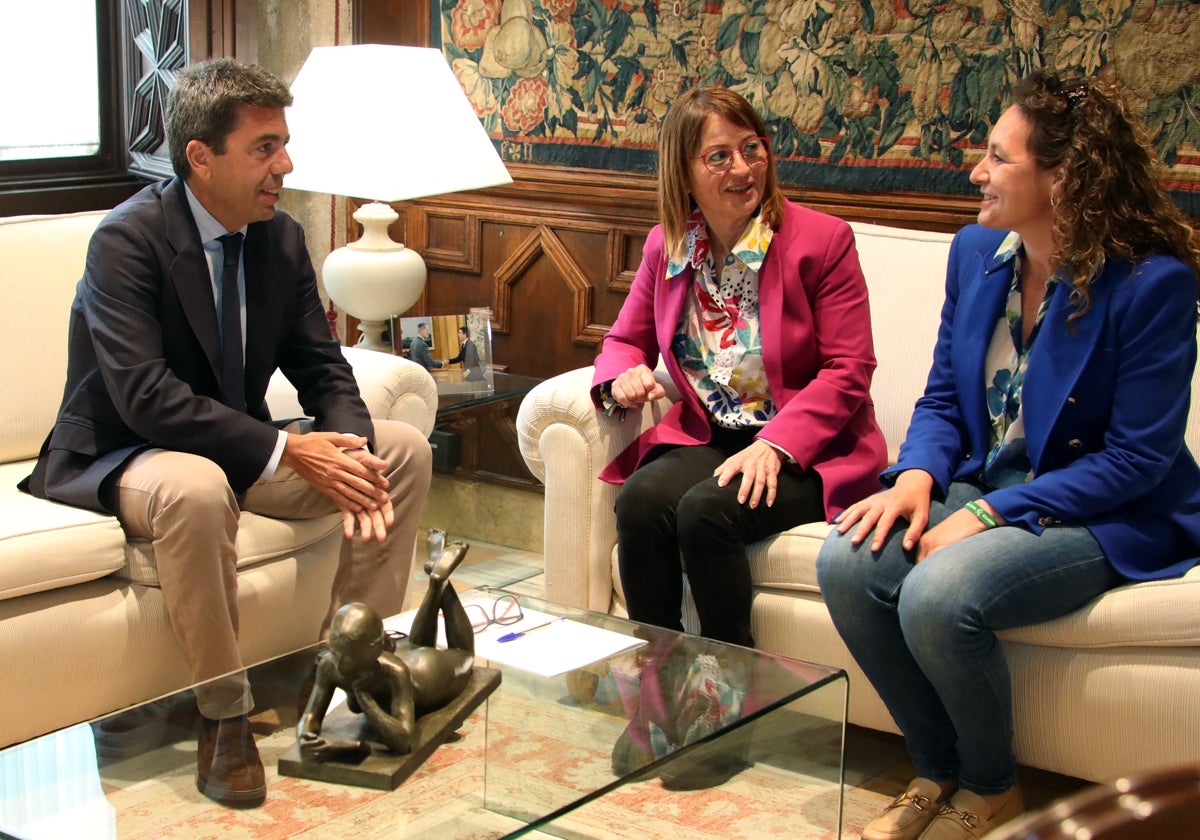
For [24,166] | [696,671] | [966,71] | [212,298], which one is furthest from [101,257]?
[966,71]

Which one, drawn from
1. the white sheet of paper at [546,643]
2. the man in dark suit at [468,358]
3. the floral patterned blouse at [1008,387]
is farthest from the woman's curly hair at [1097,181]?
the man in dark suit at [468,358]

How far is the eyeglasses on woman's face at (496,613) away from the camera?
2.22 m

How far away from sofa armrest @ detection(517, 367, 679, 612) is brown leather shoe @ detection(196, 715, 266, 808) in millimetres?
1014

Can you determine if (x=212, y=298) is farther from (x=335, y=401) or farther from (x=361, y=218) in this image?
(x=361, y=218)

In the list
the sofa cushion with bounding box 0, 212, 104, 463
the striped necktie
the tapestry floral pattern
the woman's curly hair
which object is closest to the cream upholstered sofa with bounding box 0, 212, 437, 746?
the sofa cushion with bounding box 0, 212, 104, 463

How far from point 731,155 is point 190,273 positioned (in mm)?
1034

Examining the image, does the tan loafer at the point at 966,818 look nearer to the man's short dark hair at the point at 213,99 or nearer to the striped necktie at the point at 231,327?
the striped necktie at the point at 231,327

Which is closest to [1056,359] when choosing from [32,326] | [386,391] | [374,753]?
[374,753]

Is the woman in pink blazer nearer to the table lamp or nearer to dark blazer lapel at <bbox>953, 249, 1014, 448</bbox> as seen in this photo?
dark blazer lapel at <bbox>953, 249, 1014, 448</bbox>

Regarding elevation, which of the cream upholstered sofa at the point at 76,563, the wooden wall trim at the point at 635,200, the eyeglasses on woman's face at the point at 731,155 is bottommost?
the cream upholstered sofa at the point at 76,563

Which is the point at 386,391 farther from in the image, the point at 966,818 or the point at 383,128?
the point at 966,818

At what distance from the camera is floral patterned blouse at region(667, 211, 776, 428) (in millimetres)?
2750

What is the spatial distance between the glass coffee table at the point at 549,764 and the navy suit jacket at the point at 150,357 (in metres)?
0.60

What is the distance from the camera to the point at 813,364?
2758mm
